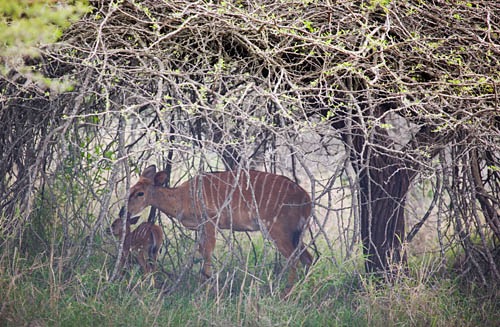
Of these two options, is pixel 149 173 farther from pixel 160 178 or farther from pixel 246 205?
pixel 246 205

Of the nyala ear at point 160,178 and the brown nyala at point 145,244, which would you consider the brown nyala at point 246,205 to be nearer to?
the nyala ear at point 160,178

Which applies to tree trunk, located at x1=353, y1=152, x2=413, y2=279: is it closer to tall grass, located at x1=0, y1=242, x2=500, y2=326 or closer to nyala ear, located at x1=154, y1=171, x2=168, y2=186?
tall grass, located at x1=0, y1=242, x2=500, y2=326

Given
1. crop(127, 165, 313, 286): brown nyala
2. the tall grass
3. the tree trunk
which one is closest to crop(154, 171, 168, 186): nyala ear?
crop(127, 165, 313, 286): brown nyala

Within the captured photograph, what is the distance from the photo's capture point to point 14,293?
195 inches

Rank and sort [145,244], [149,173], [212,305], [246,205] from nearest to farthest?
1. [212,305]
2. [145,244]
3. [246,205]
4. [149,173]

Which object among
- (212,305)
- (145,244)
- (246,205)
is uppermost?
(246,205)

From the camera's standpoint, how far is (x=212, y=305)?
220 inches

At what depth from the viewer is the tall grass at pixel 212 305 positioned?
16.1 feet

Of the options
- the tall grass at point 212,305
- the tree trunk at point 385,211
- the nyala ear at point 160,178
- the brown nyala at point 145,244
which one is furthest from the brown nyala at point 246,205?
the tall grass at point 212,305

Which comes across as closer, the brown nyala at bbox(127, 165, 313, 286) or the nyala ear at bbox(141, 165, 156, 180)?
the brown nyala at bbox(127, 165, 313, 286)

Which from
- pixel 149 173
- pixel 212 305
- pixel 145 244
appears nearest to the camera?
pixel 212 305

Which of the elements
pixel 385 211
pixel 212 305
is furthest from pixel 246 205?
pixel 212 305

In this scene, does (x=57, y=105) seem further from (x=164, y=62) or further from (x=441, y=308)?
(x=441, y=308)

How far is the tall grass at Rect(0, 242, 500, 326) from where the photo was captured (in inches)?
193
